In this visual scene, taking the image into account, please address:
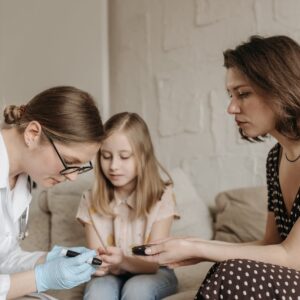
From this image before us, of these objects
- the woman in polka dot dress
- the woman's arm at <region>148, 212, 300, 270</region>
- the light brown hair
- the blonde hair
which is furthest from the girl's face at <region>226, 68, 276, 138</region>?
the blonde hair

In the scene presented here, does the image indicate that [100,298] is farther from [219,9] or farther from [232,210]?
[219,9]

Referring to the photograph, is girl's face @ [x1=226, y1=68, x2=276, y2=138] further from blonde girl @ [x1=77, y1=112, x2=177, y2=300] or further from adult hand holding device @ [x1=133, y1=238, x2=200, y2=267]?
blonde girl @ [x1=77, y1=112, x2=177, y2=300]

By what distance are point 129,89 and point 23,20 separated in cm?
70

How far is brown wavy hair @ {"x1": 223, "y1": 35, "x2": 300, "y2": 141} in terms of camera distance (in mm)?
1205

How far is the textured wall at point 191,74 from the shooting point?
6.97 feet

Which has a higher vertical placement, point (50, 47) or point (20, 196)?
point (50, 47)

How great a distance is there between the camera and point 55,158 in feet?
3.99

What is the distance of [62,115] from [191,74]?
1.21 meters

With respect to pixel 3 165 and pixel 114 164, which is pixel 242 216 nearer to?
pixel 114 164

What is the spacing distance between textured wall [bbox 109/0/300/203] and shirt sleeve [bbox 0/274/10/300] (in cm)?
127

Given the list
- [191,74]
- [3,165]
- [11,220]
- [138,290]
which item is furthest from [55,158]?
[191,74]

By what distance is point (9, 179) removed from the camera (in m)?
1.34

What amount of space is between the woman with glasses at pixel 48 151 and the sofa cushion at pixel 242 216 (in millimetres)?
725

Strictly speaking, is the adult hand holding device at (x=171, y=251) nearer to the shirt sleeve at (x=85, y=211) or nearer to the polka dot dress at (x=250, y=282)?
the polka dot dress at (x=250, y=282)
